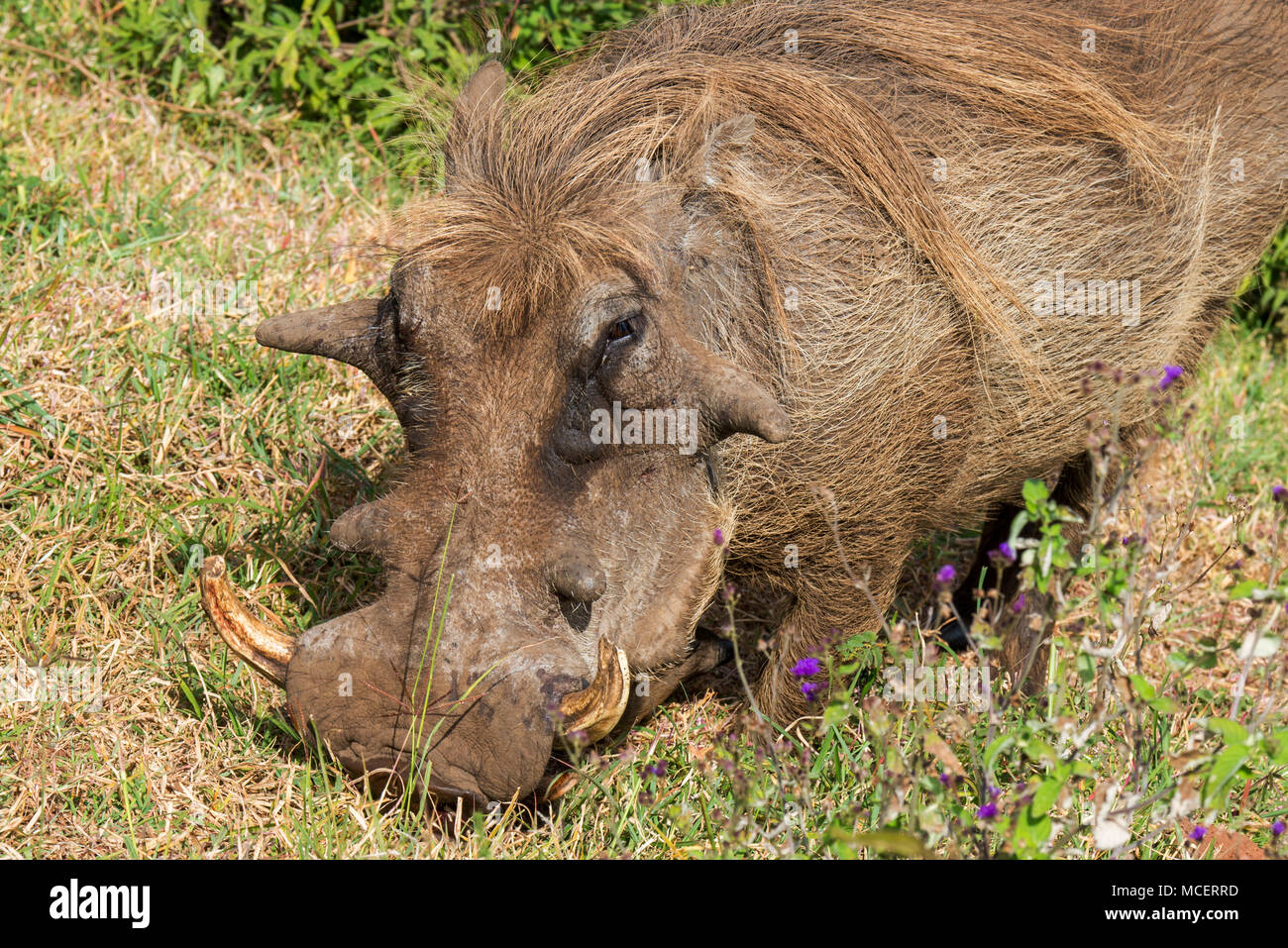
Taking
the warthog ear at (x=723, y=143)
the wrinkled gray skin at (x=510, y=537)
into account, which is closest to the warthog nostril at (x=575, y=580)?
the wrinkled gray skin at (x=510, y=537)

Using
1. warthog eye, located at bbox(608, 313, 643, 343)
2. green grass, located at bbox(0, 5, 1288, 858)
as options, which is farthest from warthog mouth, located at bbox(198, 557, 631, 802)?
warthog eye, located at bbox(608, 313, 643, 343)

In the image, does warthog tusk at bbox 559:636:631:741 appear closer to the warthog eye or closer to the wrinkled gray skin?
the wrinkled gray skin

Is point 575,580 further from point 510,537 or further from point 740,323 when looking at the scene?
point 740,323

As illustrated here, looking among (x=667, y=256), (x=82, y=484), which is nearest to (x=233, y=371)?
(x=82, y=484)

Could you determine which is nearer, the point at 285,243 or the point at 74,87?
the point at 285,243

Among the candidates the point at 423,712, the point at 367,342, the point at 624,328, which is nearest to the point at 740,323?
the point at 624,328

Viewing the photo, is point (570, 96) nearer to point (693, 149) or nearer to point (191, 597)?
point (693, 149)

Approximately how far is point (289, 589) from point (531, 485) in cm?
129

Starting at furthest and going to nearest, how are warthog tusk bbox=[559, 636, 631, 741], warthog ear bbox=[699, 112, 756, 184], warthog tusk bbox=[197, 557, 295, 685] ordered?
warthog ear bbox=[699, 112, 756, 184], warthog tusk bbox=[197, 557, 295, 685], warthog tusk bbox=[559, 636, 631, 741]

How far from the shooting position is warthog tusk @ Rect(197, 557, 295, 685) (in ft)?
8.23

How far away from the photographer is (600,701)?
230cm

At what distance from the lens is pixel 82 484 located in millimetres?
3441

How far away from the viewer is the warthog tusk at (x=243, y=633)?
2510mm
